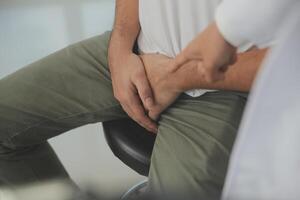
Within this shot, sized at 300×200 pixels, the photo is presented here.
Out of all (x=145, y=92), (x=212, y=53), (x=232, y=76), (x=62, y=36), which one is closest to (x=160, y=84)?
(x=145, y=92)

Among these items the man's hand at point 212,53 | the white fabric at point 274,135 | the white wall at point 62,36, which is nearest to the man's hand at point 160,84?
A: the man's hand at point 212,53

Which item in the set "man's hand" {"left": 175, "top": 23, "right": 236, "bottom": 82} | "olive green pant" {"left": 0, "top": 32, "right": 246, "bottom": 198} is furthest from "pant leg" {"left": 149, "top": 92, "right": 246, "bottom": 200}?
"man's hand" {"left": 175, "top": 23, "right": 236, "bottom": 82}

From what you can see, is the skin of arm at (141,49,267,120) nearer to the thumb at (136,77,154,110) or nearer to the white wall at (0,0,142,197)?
the thumb at (136,77,154,110)

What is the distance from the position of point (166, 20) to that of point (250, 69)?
0.61ft

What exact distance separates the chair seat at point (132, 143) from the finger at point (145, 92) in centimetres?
5

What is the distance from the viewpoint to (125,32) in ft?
3.01

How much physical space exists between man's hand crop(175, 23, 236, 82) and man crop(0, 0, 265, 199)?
9cm

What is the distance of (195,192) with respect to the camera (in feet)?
2.08

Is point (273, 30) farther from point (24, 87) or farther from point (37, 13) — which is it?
point (37, 13)

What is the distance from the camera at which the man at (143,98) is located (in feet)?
2.33

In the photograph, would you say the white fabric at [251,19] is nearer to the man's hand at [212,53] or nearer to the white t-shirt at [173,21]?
the man's hand at [212,53]

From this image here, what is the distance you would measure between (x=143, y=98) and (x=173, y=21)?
14 centimetres

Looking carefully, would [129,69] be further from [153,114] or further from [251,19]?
[251,19]

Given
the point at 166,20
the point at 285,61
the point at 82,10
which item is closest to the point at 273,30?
the point at 285,61
